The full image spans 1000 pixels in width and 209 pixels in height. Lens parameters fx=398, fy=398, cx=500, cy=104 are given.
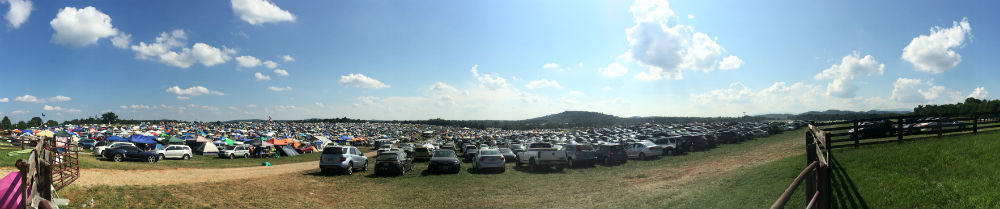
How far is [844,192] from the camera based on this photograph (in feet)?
25.3

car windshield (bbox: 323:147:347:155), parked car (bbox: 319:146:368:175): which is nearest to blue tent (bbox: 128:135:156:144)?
parked car (bbox: 319:146:368:175)

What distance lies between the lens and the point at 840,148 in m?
12.8

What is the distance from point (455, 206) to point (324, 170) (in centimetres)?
1130

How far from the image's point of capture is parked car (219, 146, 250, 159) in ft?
107

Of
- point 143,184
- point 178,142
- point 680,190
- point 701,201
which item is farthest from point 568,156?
point 178,142

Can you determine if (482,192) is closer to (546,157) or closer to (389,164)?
(389,164)

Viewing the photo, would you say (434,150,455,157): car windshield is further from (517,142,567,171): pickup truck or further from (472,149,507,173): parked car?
(517,142,567,171): pickup truck

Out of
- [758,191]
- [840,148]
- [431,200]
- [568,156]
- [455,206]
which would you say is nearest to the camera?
[758,191]

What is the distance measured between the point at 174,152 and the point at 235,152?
16.3 ft

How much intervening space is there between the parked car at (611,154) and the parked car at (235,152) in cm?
2956

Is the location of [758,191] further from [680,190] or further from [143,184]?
[143,184]

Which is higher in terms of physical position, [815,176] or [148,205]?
[815,176]

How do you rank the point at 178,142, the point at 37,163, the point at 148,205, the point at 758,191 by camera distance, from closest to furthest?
the point at 37,163 < the point at 758,191 < the point at 148,205 < the point at 178,142

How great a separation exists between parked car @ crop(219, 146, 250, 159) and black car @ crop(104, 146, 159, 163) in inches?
286
